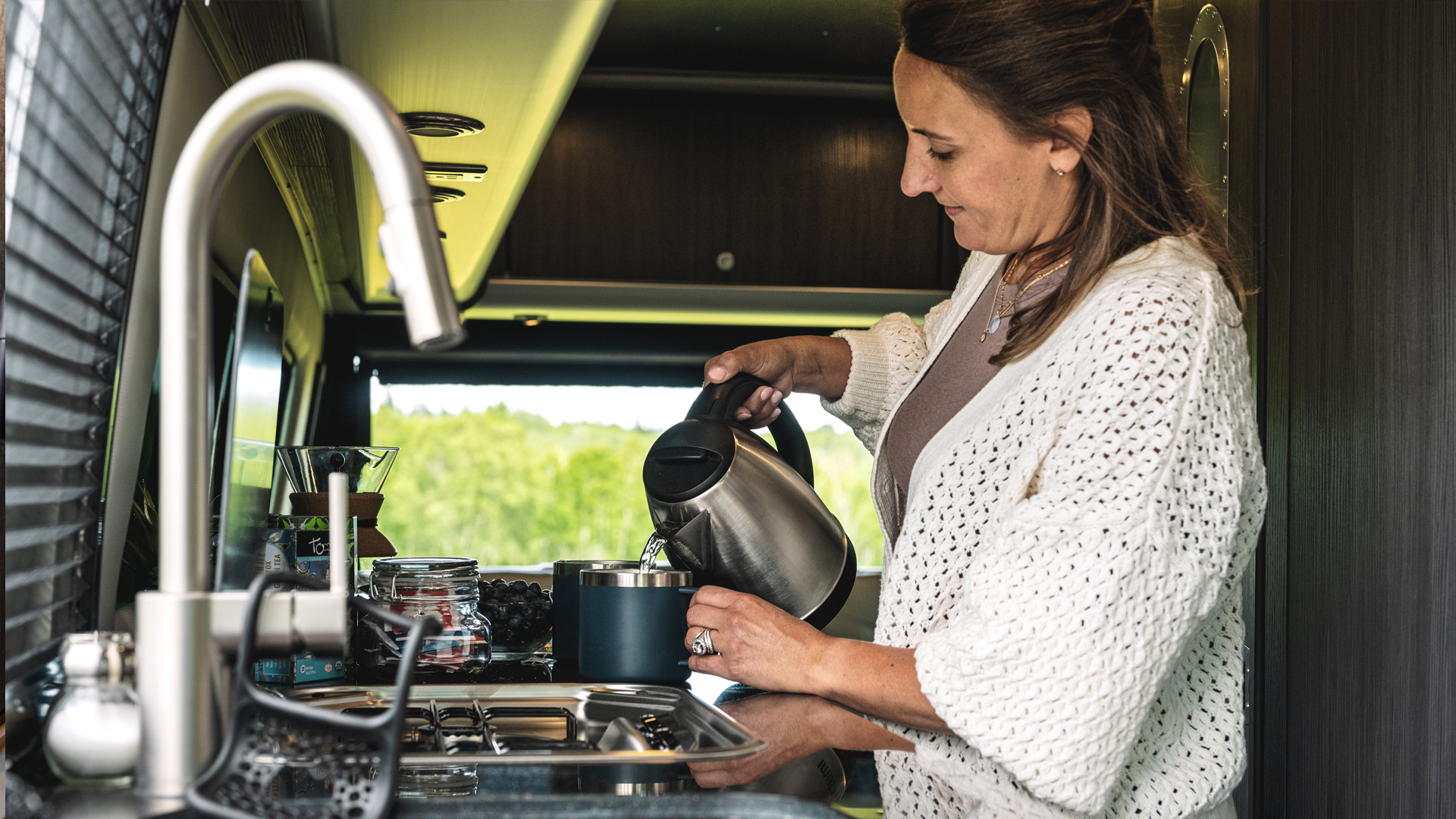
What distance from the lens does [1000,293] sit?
3.66ft

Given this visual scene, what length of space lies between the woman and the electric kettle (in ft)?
0.37

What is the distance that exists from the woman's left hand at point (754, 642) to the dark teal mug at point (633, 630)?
0.02 metres

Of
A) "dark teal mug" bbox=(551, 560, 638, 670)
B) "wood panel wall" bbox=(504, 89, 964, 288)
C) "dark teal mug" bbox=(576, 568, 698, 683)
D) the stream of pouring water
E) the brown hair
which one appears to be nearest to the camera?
the brown hair

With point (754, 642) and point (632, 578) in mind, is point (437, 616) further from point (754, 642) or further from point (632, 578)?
point (754, 642)

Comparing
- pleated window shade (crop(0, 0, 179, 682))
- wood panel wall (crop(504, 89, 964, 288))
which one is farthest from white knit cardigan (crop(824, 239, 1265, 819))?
wood panel wall (crop(504, 89, 964, 288))

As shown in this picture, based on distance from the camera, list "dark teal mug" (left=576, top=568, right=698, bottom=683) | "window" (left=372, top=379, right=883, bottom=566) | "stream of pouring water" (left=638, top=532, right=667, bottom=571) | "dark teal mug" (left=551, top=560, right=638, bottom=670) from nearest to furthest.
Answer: "dark teal mug" (left=576, top=568, right=698, bottom=683) < "stream of pouring water" (left=638, top=532, right=667, bottom=571) < "dark teal mug" (left=551, top=560, right=638, bottom=670) < "window" (left=372, top=379, right=883, bottom=566)

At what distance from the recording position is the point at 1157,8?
1717mm

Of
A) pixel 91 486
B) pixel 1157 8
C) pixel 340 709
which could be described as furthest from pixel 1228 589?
pixel 1157 8

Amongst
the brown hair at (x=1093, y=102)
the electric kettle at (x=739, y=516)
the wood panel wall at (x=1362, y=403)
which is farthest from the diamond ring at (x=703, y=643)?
the wood panel wall at (x=1362, y=403)

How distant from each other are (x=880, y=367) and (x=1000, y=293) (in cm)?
32

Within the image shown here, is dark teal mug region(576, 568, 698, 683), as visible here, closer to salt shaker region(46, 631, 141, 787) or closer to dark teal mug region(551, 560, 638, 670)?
dark teal mug region(551, 560, 638, 670)

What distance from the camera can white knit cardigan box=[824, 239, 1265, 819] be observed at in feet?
2.45

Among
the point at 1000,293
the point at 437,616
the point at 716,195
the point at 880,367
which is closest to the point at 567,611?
the point at 437,616

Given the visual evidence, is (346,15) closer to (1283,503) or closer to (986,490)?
(986,490)
